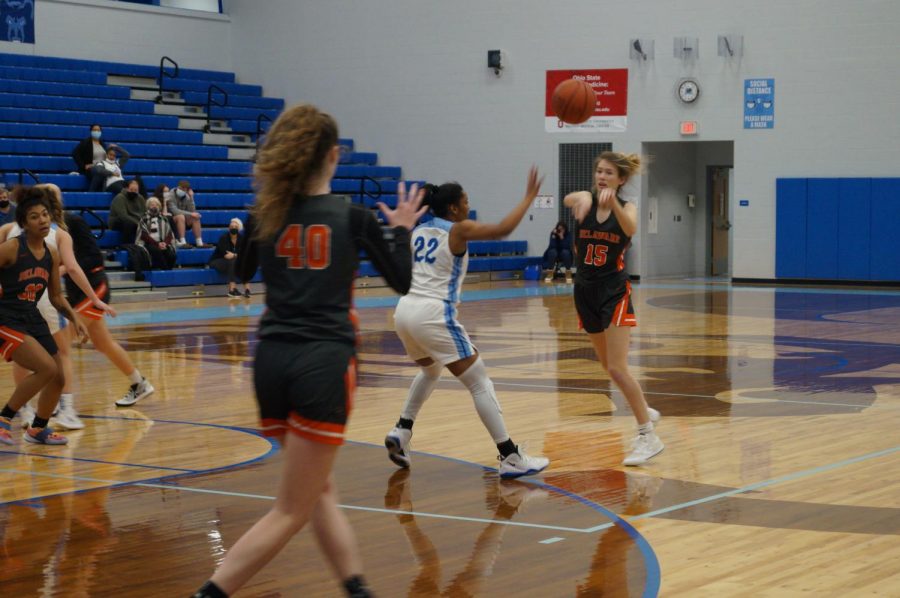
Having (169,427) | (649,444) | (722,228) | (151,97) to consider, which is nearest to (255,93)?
(151,97)

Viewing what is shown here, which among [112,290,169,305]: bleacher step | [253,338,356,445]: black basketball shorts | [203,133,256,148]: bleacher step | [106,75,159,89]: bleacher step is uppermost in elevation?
[106,75,159,89]: bleacher step

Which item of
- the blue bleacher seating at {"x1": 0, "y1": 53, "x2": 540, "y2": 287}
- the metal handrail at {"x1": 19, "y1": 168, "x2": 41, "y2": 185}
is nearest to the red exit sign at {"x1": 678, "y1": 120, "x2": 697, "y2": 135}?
the blue bleacher seating at {"x1": 0, "y1": 53, "x2": 540, "y2": 287}

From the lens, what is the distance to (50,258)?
783cm

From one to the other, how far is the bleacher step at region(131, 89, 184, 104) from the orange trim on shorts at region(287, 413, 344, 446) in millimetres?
23563

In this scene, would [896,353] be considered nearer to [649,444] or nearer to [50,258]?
[649,444]

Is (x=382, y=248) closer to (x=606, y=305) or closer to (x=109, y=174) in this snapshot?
(x=606, y=305)

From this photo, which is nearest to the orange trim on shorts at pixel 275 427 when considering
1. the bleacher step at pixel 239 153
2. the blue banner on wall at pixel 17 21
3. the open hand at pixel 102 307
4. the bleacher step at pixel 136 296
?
the open hand at pixel 102 307

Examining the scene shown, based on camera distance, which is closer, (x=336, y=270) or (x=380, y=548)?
(x=336, y=270)

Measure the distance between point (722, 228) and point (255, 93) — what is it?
11040 mm

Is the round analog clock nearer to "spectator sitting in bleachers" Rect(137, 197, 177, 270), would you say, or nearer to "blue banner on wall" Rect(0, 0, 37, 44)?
"spectator sitting in bleachers" Rect(137, 197, 177, 270)

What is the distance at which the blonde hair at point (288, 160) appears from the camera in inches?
155

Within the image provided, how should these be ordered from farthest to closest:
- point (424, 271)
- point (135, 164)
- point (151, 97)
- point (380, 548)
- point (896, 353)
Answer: point (151, 97) → point (135, 164) → point (896, 353) → point (424, 271) → point (380, 548)

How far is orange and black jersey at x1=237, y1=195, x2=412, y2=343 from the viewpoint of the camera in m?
3.91

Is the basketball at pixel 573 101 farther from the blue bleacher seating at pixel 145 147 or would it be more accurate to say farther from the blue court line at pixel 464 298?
the blue bleacher seating at pixel 145 147
